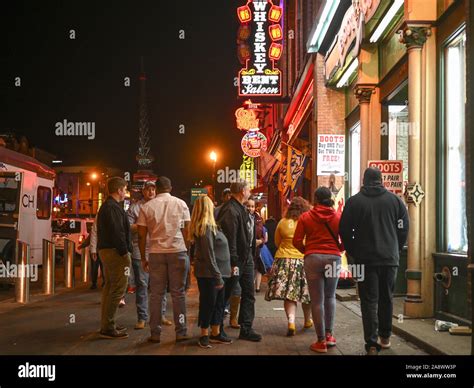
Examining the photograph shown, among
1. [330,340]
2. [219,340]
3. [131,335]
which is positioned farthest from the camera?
[131,335]

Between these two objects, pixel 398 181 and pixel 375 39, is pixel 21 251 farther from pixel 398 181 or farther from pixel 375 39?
pixel 375 39

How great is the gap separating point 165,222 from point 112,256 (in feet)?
2.86

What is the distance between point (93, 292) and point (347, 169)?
22.8ft

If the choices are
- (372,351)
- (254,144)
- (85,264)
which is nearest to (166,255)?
(372,351)

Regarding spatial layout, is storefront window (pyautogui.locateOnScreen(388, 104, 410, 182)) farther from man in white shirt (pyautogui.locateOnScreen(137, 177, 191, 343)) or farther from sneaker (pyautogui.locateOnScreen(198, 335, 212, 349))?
sneaker (pyautogui.locateOnScreen(198, 335, 212, 349))

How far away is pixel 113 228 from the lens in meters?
7.88

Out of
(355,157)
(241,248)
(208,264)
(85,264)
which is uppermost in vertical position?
(355,157)

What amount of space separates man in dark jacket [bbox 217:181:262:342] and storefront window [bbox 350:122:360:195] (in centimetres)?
731

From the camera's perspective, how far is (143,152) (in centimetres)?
9975

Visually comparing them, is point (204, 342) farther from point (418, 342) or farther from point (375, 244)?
point (418, 342)

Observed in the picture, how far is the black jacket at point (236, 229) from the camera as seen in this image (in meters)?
7.76

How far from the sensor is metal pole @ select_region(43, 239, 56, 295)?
1284cm

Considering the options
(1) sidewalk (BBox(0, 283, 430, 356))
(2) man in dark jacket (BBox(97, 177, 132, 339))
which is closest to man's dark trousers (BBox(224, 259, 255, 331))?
(1) sidewalk (BBox(0, 283, 430, 356))
